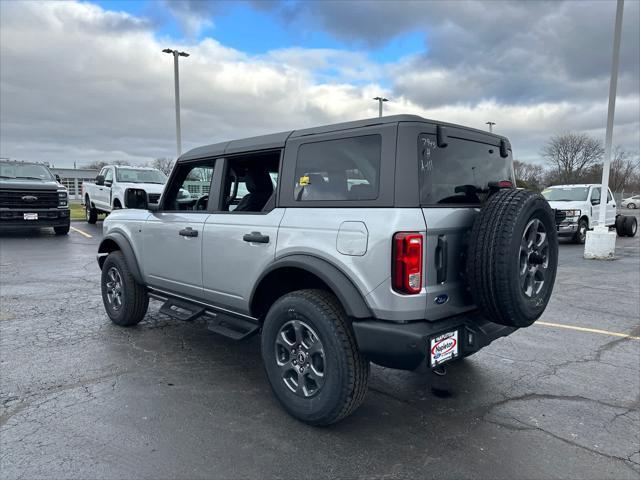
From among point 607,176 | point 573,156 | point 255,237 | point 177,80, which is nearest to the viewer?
point 255,237

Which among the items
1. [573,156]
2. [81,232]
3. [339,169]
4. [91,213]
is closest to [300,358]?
[339,169]

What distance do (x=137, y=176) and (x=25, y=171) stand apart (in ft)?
10.4

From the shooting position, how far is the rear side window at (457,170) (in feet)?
9.37

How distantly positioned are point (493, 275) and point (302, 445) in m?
1.55

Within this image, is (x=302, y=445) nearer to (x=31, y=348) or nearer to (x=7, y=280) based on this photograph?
(x=31, y=348)

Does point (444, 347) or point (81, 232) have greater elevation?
point (444, 347)

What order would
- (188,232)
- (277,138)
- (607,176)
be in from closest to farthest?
(277,138)
(188,232)
(607,176)

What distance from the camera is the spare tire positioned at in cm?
272

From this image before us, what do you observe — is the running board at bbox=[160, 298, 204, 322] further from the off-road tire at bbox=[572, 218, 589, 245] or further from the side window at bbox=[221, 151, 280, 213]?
the off-road tire at bbox=[572, 218, 589, 245]

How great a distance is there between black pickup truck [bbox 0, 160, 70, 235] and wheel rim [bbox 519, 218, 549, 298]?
45.5ft

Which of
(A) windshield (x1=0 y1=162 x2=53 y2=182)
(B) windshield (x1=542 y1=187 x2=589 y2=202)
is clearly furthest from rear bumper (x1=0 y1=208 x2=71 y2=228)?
(B) windshield (x1=542 y1=187 x2=589 y2=202)

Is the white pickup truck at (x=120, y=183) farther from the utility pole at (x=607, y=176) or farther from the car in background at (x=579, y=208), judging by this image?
the car in background at (x=579, y=208)

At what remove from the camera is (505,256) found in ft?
8.82

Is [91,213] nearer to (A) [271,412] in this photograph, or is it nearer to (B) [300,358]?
(A) [271,412]
